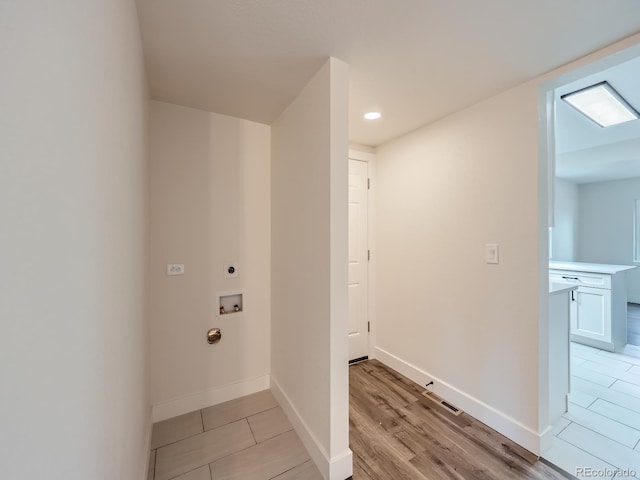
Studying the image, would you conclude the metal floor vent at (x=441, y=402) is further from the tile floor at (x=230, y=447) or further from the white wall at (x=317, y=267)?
the tile floor at (x=230, y=447)

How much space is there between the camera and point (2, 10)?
0.31 metres

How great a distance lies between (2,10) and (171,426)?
2.38 m

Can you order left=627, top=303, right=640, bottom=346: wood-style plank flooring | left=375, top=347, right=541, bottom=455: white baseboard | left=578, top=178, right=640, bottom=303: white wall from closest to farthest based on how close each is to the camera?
1. left=375, top=347, right=541, bottom=455: white baseboard
2. left=627, top=303, right=640, bottom=346: wood-style plank flooring
3. left=578, top=178, right=640, bottom=303: white wall

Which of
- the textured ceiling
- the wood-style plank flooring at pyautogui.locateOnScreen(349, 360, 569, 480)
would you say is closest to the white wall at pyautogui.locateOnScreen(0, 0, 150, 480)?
the textured ceiling

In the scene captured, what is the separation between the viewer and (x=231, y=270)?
87.6 inches

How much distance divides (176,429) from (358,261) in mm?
2119

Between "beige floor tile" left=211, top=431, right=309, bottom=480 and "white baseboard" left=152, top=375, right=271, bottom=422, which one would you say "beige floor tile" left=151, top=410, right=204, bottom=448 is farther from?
"beige floor tile" left=211, top=431, right=309, bottom=480

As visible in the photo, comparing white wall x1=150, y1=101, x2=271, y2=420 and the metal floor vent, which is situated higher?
white wall x1=150, y1=101, x2=271, y2=420

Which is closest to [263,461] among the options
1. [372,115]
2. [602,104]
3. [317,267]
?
[317,267]

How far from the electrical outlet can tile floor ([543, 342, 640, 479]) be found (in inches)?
108

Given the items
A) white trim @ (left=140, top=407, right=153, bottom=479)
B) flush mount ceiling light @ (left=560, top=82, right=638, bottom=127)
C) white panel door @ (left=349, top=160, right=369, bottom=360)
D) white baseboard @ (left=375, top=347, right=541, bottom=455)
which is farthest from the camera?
white panel door @ (left=349, top=160, right=369, bottom=360)

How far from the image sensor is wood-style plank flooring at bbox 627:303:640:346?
3511mm

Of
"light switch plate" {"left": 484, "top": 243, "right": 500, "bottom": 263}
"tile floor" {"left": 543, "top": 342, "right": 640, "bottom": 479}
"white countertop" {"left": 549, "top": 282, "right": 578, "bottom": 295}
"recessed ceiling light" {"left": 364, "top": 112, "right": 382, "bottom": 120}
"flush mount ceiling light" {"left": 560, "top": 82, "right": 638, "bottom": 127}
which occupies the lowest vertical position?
"tile floor" {"left": 543, "top": 342, "right": 640, "bottom": 479}

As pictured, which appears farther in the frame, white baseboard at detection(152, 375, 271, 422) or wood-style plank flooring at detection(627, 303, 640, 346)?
wood-style plank flooring at detection(627, 303, 640, 346)
